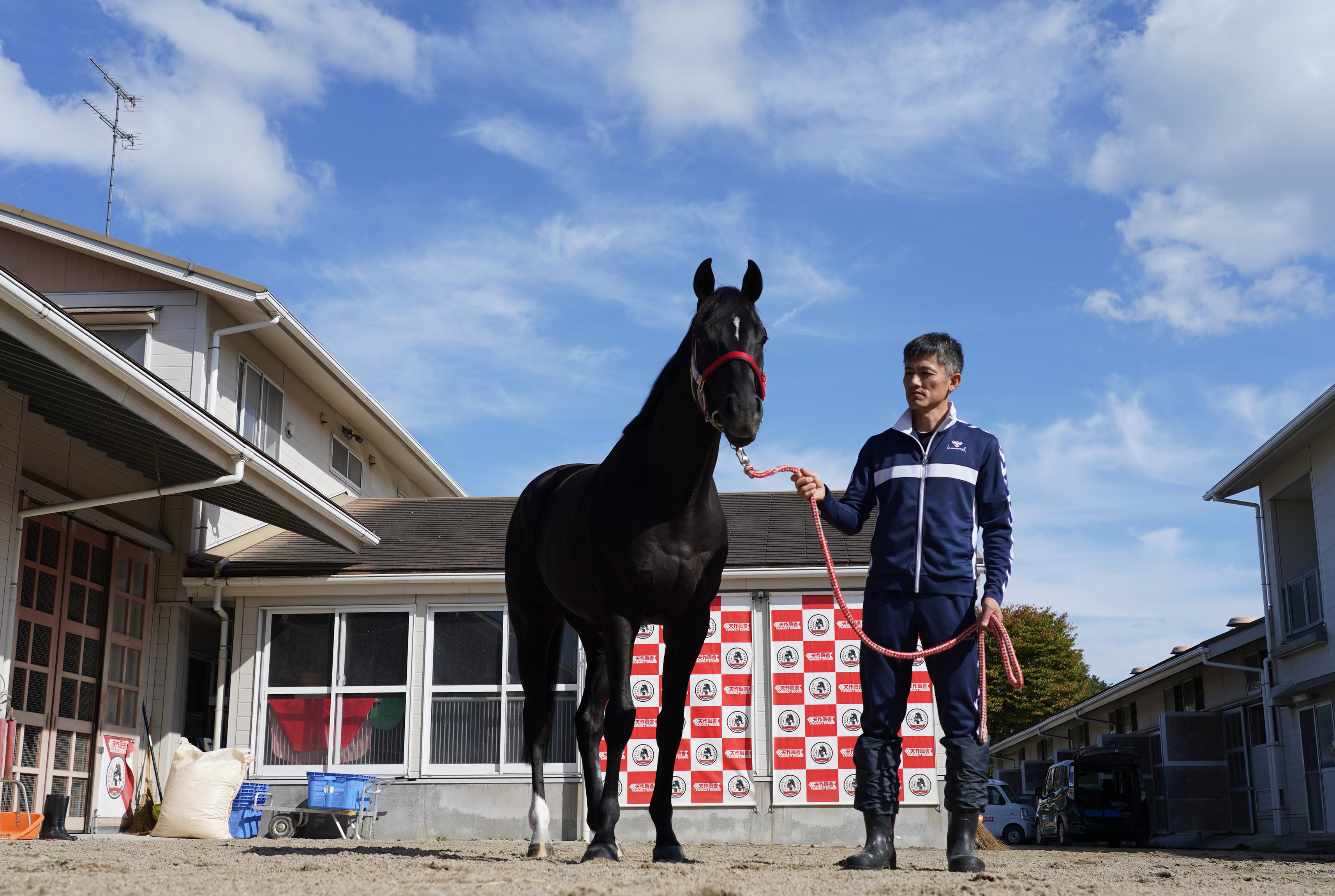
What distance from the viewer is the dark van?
79.2ft

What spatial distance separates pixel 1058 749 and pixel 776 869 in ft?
125

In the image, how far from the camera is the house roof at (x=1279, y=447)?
16.2 metres

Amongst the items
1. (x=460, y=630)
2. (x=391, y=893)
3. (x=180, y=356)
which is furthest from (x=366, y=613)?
(x=391, y=893)

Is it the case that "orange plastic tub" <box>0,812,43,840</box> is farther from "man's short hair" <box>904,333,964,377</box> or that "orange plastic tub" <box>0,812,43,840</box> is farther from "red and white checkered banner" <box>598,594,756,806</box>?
"man's short hair" <box>904,333,964,377</box>

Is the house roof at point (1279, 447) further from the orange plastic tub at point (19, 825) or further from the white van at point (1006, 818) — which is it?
the orange plastic tub at point (19, 825)

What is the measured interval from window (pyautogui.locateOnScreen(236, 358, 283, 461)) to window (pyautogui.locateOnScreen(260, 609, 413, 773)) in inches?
98.5

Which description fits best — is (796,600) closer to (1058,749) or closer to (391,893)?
(391,893)

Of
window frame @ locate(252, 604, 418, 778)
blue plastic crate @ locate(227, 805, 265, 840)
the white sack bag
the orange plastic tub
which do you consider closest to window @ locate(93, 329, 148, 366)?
window frame @ locate(252, 604, 418, 778)

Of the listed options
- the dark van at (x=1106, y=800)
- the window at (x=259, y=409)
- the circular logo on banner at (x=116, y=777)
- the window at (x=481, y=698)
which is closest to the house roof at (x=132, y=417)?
the window at (x=481, y=698)

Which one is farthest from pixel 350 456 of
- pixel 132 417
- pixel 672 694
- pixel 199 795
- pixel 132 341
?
pixel 672 694

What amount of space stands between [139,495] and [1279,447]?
1655 centimetres

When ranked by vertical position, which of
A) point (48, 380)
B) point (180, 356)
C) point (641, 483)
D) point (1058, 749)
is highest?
point (180, 356)

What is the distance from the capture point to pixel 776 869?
4.12 metres

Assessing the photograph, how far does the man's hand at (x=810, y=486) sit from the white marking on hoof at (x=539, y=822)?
1.86 meters
